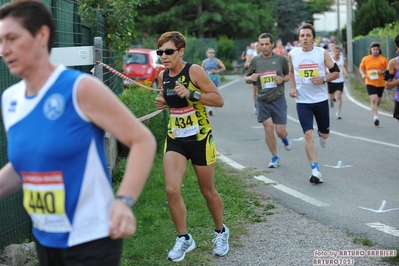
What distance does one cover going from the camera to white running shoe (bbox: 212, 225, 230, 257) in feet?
20.3

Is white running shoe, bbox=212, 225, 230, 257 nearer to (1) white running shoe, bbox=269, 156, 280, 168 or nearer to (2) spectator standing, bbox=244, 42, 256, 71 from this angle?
(1) white running shoe, bbox=269, 156, 280, 168

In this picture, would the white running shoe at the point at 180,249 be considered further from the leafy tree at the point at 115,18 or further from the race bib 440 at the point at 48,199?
the leafy tree at the point at 115,18

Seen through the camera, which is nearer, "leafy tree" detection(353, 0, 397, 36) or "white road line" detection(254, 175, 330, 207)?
"white road line" detection(254, 175, 330, 207)

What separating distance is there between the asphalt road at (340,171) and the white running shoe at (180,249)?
65.2 inches

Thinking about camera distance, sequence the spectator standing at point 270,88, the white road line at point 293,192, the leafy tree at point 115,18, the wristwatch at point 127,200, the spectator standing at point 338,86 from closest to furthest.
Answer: the wristwatch at point 127,200
the white road line at point 293,192
the leafy tree at point 115,18
the spectator standing at point 270,88
the spectator standing at point 338,86

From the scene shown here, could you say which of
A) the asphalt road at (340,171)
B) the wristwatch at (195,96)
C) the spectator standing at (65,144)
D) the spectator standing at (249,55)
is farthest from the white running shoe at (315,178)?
the spectator standing at (65,144)

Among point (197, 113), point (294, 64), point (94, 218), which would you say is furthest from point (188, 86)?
point (294, 64)

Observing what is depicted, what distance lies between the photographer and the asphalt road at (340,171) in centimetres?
746

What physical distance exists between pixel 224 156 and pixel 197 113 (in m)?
5.96

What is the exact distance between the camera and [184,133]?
620 cm

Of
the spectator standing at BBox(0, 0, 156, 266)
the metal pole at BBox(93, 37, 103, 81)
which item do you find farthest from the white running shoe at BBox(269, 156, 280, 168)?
the spectator standing at BBox(0, 0, 156, 266)

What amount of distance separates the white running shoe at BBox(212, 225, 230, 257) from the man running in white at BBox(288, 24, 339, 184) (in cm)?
361

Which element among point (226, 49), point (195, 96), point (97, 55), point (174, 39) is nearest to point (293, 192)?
point (97, 55)

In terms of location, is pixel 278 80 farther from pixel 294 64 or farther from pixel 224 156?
pixel 224 156
